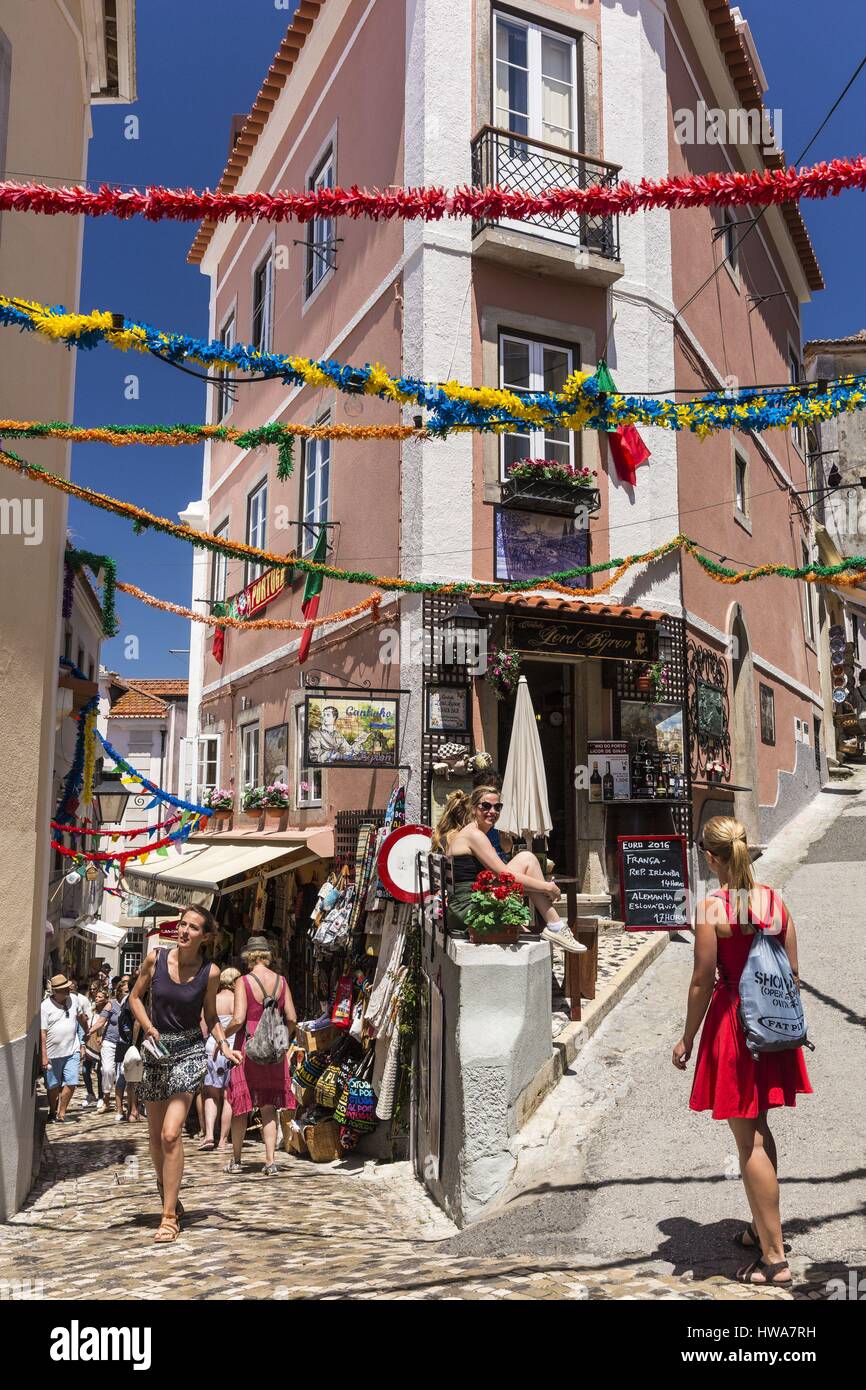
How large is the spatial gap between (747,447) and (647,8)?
6.25 metres

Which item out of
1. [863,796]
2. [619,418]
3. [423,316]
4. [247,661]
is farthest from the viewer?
[863,796]

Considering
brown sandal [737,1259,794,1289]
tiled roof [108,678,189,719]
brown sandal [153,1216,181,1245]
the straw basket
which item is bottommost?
the straw basket

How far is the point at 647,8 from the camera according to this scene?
547 inches

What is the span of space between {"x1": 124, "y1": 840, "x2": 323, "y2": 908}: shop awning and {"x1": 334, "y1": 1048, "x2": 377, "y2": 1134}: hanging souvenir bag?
2.77 meters

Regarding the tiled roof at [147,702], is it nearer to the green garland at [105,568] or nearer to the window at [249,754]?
the window at [249,754]

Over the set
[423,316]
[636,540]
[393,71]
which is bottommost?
[636,540]

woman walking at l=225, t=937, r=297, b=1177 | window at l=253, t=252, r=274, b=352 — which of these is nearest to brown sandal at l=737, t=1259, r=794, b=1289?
woman walking at l=225, t=937, r=297, b=1177

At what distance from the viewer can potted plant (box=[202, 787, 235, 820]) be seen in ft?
61.5

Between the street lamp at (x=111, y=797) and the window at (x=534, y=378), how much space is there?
776cm

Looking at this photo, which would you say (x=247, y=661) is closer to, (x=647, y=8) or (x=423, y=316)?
(x=423, y=316)

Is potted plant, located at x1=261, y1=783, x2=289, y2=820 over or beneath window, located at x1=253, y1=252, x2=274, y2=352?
beneath

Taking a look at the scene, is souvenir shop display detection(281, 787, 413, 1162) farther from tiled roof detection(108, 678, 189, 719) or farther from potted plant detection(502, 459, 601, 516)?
tiled roof detection(108, 678, 189, 719)

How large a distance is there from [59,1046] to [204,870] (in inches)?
114
